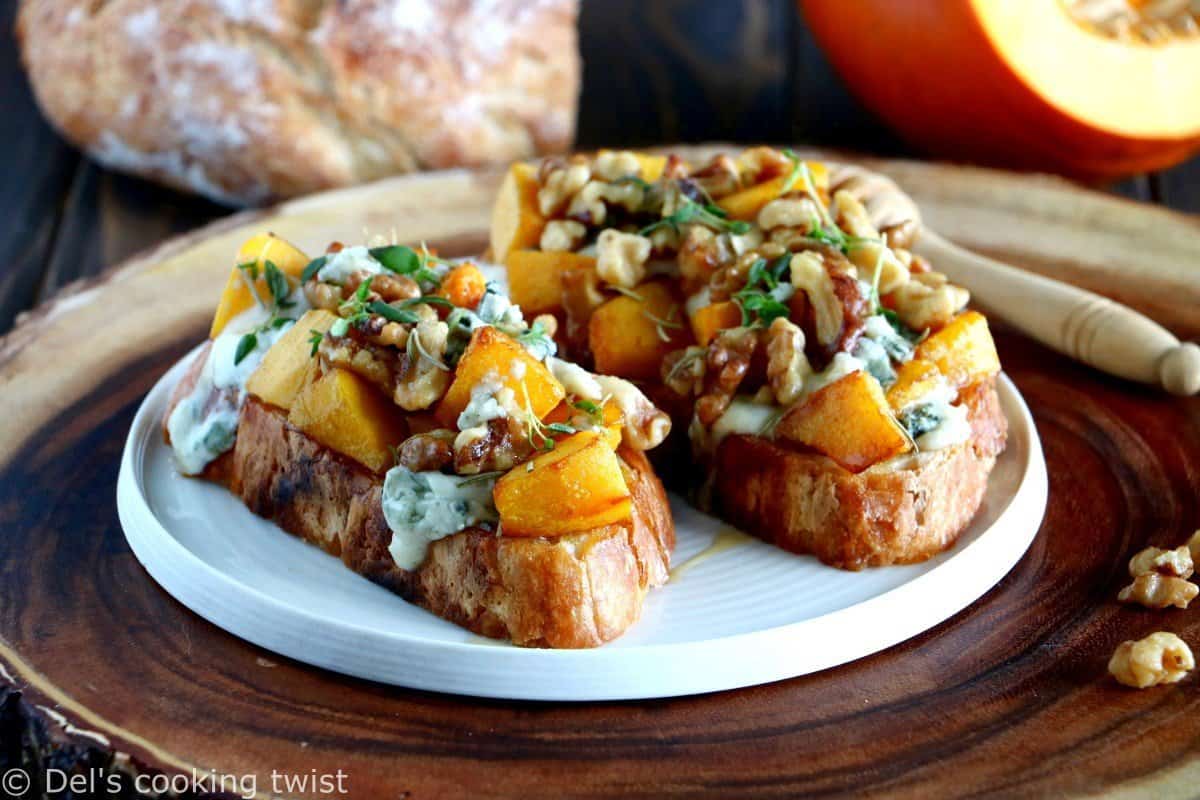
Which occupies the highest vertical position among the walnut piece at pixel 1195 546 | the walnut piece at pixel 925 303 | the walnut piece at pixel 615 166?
the walnut piece at pixel 615 166

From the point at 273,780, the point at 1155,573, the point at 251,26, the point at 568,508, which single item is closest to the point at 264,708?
the point at 273,780

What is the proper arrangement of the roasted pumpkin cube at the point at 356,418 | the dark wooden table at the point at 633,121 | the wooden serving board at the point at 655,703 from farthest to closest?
the dark wooden table at the point at 633,121
the roasted pumpkin cube at the point at 356,418
the wooden serving board at the point at 655,703

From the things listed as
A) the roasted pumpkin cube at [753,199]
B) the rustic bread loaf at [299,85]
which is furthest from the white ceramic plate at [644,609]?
the rustic bread loaf at [299,85]

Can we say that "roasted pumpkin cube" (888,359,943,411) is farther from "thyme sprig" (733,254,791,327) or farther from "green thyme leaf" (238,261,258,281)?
"green thyme leaf" (238,261,258,281)

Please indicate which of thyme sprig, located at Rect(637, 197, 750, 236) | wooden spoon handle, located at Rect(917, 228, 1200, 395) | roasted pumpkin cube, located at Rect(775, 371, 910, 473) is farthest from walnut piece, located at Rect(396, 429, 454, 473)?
wooden spoon handle, located at Rect(917, 228, 1200, 395)

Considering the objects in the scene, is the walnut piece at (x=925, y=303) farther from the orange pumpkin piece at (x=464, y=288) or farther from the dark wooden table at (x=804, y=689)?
the orange pumpkin piece at (x=464, y=288)
